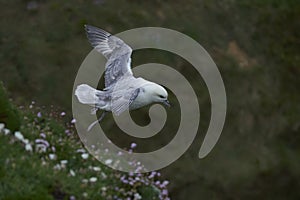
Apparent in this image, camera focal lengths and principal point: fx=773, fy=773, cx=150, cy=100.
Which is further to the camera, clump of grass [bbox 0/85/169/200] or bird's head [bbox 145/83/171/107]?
bird's head [bbox 145/83/171/107]

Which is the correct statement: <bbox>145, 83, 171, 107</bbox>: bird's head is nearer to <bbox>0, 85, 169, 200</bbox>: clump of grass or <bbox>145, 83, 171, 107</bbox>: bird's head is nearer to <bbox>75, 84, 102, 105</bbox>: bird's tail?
<bbox>75, 84, 102, 105</bbox>: bird's tail

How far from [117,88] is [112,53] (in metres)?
0.90

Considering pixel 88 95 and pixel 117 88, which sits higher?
pixel 117 88

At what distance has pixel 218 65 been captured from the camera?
13.9m

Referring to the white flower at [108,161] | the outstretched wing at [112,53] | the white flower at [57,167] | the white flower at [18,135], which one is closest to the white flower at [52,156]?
the white flower at [57,167]

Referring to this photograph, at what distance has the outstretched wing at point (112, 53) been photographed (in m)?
10.8

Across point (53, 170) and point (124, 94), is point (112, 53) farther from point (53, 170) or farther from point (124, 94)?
point (53, 170)

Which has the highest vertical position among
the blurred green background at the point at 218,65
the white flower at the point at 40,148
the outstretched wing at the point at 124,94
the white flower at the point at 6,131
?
the white flower at the point at 6,131

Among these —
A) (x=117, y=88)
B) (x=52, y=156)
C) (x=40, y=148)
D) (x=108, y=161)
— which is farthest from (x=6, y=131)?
(x=117, y=88)

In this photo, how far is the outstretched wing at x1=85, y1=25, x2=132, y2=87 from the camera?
10.8m

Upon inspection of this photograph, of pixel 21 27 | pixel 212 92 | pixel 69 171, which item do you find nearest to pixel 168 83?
pixel 212 92

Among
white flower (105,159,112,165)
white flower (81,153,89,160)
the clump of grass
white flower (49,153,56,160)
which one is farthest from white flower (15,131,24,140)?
white flower (105,159,112,165)

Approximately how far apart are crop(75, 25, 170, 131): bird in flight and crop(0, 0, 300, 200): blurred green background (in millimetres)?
1684

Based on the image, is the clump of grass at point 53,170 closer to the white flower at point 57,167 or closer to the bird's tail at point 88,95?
the white flower at point 57,167
